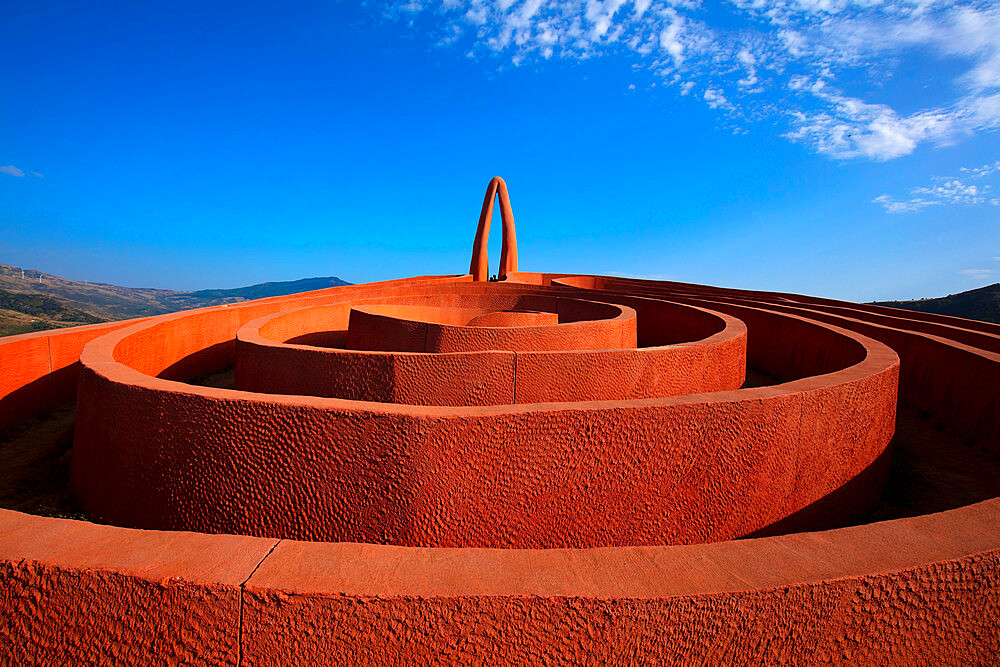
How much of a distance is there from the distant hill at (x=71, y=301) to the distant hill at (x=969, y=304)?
3377 centimetres

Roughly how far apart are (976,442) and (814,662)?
573 centimetres

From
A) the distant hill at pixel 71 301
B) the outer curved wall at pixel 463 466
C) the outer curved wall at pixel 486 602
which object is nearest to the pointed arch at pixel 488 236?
the distant hill at pixel 71 301

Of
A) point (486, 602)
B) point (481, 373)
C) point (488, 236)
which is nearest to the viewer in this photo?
point (486, 602)

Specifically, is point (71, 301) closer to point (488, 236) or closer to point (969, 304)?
point (488, 236)

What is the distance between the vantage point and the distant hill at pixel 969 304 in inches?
1004

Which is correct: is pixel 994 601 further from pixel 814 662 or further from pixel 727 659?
pixel 727 659

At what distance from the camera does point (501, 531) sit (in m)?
2.84

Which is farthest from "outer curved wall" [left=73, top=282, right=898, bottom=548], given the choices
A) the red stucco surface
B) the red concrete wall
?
the red concrete wall

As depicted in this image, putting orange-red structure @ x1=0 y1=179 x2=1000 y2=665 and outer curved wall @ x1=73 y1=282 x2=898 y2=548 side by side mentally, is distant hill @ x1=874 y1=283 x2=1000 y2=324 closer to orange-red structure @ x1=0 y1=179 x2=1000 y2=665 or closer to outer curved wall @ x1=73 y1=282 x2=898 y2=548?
orange-red structure @ x1=0 y1=179 x2=1000 y2=665

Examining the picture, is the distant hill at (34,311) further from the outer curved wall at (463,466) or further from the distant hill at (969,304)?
the distant hill at (969,304)

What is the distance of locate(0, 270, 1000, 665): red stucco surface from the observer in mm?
1699

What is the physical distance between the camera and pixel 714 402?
9.94 feet

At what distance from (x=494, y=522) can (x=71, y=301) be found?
93573mm

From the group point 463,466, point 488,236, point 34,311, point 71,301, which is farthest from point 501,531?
point 71,301
